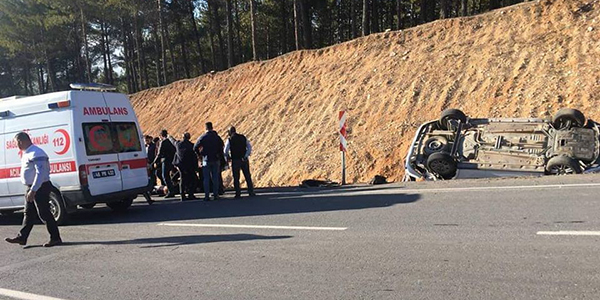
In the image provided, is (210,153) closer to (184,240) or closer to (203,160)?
(203,160)

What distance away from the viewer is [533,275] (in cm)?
424

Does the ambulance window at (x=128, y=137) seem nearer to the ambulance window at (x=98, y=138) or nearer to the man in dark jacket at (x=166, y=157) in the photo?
the ambulance window at (x=98, y=138)

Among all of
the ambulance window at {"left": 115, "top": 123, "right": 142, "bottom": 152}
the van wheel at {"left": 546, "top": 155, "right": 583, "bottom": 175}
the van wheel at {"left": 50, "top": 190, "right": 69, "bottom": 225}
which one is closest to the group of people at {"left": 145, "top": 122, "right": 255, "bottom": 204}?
the ambulance window at {"left": 115, "top": 123, "right": 142, "bottom": 152}

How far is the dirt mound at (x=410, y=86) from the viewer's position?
13.7 meters

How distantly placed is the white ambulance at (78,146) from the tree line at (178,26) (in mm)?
19499

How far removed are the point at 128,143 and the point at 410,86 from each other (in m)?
10.1

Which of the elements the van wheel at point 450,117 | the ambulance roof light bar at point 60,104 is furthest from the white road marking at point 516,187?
the ambulance roof light bar at point 60,104

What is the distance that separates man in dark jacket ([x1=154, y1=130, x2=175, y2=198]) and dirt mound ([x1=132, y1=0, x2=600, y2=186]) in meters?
3.82

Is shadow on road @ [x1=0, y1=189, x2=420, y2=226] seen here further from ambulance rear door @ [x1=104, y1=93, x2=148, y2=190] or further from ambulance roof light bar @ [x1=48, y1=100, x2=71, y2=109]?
ambulance roof light bar @ [x1=48, y1=100, x2=71, y2=109]

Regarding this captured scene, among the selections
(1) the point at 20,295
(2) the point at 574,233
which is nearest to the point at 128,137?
(1) the point at 20,295

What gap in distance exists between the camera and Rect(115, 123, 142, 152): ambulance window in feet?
31.3

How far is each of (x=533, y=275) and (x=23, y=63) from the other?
56668mm

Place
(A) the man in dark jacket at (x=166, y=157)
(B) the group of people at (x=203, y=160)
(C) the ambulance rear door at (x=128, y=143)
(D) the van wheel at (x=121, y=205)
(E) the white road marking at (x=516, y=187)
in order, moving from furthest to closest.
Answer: (A) the man in dark jacket at (x=166, y=157) → (B) the group of people at (x=203, y=160) → (D) the van wheel at (x=121, y=205) → (C) the ambulance rear door at (x=128, y=143) → (E) the white road marking at (x=516, y=187)

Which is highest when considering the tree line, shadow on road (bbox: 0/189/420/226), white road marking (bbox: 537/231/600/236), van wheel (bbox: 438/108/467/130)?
the tree line
